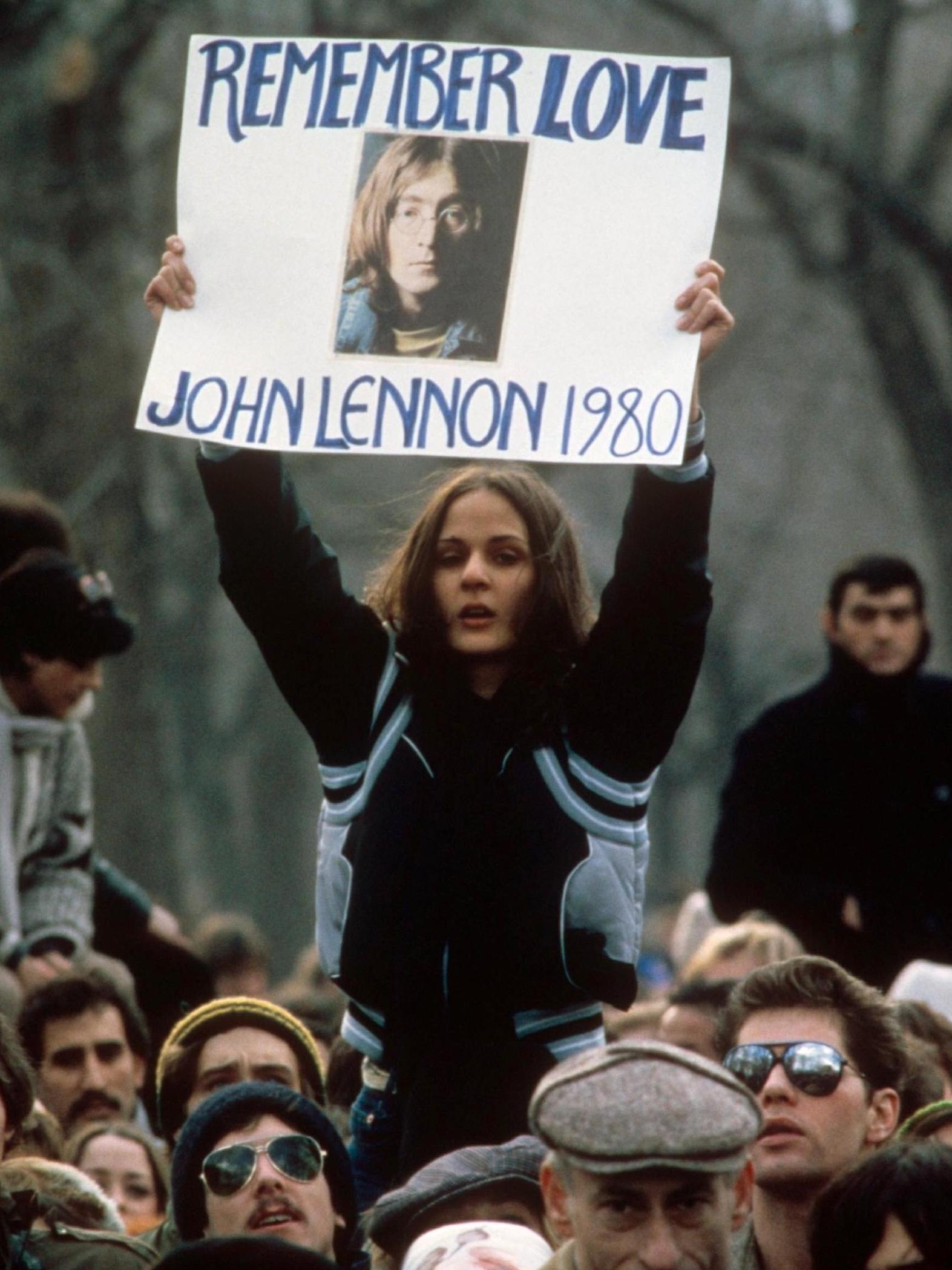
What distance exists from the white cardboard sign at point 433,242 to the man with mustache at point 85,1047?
7.42 feet

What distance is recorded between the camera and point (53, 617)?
689cm

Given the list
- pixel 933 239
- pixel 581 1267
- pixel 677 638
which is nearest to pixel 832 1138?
pixel 677 638

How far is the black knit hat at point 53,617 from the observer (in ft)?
22.6

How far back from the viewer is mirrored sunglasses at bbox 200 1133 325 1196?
489cm

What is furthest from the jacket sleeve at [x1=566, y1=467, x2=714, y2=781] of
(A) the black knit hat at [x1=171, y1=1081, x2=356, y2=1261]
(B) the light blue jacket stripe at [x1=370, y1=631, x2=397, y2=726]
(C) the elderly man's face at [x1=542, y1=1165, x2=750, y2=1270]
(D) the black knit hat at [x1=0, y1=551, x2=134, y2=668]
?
(D) the black knit hat at [x1=0, y1=551, x2=134, y2=668]

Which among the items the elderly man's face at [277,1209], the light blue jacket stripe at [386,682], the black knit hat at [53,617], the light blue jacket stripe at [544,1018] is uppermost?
the black knit hat at [53,617]

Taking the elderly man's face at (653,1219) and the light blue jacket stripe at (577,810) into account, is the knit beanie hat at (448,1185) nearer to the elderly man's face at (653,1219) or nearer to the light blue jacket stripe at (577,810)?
the light blue jacket stripe at (577,810)

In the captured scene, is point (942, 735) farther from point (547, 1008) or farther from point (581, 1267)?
point (581, 1267)

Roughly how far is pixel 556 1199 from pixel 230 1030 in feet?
6.69

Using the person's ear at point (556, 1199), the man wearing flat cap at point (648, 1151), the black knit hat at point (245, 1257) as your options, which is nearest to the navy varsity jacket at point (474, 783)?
the person's ear at point (556, 1199)

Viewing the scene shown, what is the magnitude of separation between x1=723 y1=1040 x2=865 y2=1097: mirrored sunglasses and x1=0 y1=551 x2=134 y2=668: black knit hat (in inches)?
96.9

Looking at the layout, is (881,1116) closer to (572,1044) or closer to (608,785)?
(572,1044)

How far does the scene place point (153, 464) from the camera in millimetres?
15859

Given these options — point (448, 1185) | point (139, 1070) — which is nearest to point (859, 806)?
point (139, 1070)
